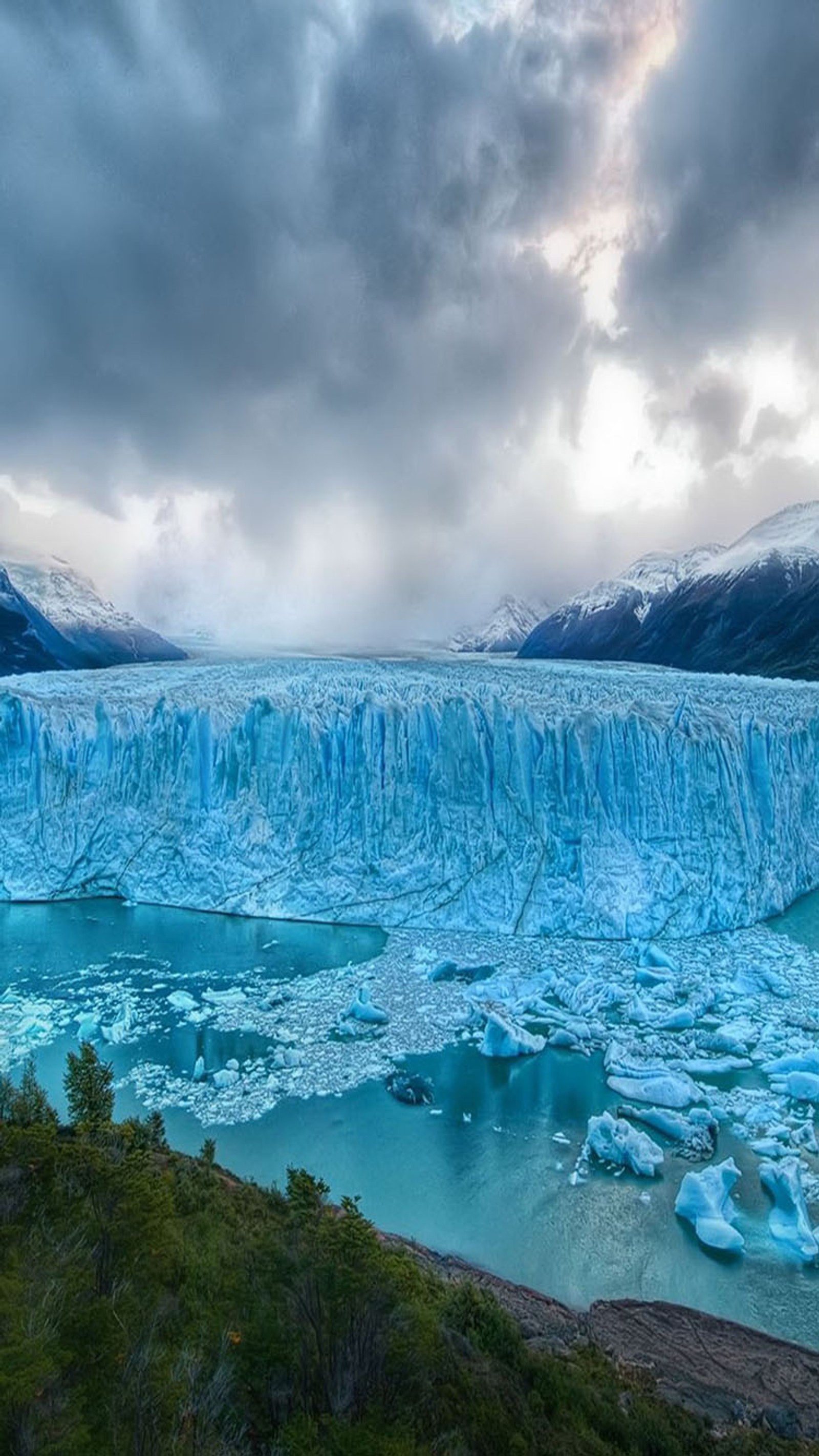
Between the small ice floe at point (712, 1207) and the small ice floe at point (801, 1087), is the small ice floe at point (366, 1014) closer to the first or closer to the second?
the small ice floe at point (712, 1207)

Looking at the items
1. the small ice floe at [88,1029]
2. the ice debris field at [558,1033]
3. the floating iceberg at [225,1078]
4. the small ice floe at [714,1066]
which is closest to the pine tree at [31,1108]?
the ice debris field at [558,1033]

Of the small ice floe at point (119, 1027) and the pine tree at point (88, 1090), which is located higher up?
the pine tree at point (88, 1090)

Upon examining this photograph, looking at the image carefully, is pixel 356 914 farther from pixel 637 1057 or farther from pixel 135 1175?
pixel 135 1175

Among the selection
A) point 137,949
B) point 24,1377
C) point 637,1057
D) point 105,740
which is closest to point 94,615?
point 105,740

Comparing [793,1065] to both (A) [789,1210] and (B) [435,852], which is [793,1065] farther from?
(B) [435,852]

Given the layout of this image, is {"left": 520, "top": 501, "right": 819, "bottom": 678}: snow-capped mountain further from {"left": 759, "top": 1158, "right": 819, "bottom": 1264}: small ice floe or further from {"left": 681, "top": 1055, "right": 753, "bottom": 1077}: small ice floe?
{"left": 759, "top": 1158, "right": 819, "bottom": 1264}: small ice floe

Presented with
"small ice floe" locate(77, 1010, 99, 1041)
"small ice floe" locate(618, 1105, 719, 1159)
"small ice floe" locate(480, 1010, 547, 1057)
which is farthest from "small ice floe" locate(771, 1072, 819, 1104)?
Result: "small ice floe" locate(77, 1010, 99, 1041)

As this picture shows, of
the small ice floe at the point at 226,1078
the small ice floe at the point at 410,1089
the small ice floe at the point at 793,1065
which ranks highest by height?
the small ice floe at the point at 793,1065
